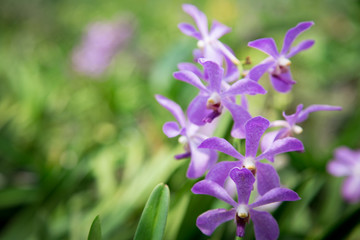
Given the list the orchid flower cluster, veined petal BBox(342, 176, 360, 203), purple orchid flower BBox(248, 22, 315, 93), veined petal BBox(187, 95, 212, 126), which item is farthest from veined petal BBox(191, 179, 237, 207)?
veined petal BBox(342, 176, 360, 203)

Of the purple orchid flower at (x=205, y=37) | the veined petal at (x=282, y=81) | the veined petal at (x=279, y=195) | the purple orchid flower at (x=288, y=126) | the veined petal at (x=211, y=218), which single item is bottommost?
the veined petal at (x=211, y=218)

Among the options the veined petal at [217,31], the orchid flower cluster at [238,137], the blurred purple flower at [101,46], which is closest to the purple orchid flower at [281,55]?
the orchid flower cluster at [238,137]

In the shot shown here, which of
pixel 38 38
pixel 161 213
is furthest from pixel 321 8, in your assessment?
pixel 38 38

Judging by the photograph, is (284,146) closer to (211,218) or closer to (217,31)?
→ (211,218)

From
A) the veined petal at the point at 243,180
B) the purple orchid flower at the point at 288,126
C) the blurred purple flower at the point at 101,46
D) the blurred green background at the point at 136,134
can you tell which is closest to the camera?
the veined petal at the point at 243,180

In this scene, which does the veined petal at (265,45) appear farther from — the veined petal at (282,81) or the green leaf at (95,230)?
the green leaf at (95,230)

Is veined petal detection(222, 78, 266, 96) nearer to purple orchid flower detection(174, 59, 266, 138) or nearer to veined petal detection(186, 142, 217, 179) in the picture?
purple orchid flower detection(174, 59, 266, 138)

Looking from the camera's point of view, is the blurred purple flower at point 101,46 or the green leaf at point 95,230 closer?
the green leaf at point 95,230
